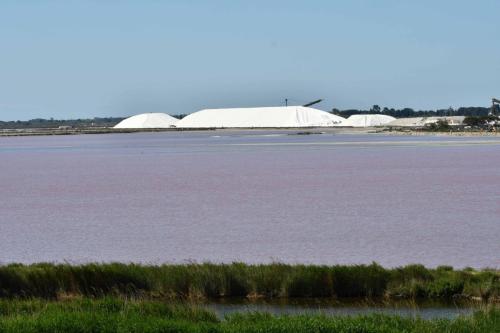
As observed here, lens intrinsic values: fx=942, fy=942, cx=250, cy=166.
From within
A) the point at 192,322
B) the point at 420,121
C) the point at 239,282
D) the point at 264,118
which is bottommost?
the point at 420,121

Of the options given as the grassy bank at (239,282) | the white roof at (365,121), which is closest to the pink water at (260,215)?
the grassy bank at (239,282)

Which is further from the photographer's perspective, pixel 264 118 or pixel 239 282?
pixel 264 118

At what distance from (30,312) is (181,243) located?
289 inches

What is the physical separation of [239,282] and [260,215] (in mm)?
9967

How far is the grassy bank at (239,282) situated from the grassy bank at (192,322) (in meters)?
1.82

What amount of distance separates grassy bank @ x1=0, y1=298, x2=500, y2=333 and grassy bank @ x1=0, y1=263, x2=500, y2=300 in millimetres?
1822

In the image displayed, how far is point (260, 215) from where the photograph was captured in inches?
878

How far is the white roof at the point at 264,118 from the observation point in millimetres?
173750

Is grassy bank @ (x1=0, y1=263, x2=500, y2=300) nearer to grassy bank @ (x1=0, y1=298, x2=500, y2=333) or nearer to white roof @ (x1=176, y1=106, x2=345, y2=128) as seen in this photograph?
grassy bank @ (x1=0, y1=298, x2=500, y2=333)

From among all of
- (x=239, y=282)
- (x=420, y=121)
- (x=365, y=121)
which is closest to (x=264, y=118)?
(x=365, y=121)

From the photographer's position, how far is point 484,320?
9.53 metres

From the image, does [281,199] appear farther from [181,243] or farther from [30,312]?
[30,312]

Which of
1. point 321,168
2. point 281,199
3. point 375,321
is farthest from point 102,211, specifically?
point 321,168

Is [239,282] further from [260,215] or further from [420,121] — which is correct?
[420,121]
